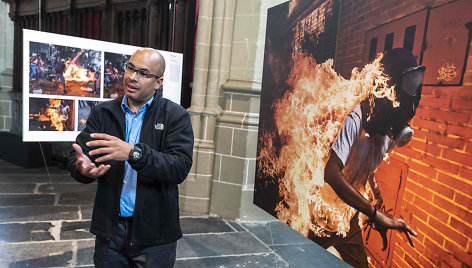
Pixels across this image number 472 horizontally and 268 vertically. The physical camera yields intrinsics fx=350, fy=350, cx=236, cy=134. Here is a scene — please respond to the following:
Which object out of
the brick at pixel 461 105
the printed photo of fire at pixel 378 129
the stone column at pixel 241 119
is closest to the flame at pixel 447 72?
the printed photo of fire at pixel 378 129

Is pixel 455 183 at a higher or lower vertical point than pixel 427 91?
lower

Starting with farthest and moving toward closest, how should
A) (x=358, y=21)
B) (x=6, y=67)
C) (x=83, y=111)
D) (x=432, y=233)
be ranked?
(x=6, y=67) → (x=83, y=111) → (x=358, y=21) → (x=432, y=233)

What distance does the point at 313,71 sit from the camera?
254 centimetres

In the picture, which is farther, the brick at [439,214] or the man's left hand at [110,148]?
the brick at [439,214]

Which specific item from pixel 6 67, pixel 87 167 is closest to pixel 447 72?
pixel 87 167

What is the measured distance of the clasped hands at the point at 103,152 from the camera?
1462mm

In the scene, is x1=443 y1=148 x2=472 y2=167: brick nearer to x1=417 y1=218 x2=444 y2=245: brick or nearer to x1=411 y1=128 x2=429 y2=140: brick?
x1=411 y1=128 x2=429 y2=140: brick

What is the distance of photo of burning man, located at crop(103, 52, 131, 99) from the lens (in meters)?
Answer: 3.54

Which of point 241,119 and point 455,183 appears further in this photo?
point 241,119

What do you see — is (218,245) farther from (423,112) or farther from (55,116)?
(423,112)

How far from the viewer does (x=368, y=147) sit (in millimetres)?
2025

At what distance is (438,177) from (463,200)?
0.15 meters

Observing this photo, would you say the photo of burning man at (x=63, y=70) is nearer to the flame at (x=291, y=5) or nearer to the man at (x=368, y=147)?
the flame at (x=291, y=5)

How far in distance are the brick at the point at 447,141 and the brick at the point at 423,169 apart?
0.13 metres
